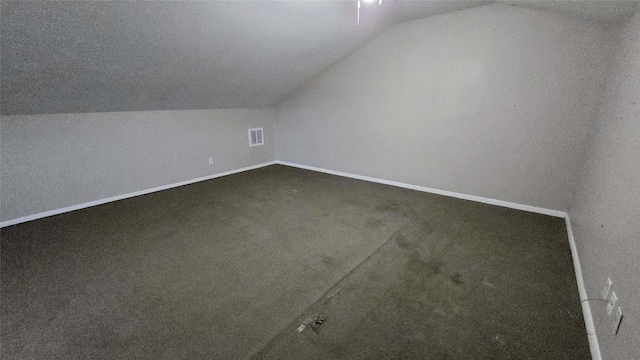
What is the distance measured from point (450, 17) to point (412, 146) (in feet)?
5.41

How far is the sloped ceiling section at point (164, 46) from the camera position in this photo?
1779 mm

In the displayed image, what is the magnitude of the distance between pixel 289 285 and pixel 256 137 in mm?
3746

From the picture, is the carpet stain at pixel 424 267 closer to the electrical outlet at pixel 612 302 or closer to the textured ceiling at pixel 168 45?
the electrical outlet at pixel 612 302

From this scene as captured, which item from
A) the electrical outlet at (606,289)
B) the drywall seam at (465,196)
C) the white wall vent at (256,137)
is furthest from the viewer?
the white wall vent at (256,137)

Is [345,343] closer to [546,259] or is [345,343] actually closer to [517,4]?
[546,259]

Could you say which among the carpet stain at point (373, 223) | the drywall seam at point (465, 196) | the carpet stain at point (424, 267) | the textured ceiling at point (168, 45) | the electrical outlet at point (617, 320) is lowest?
the carpet stain at point (424, 267)

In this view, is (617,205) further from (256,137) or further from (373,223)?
(256,137)

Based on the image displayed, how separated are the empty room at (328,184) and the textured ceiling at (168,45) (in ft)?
0.07

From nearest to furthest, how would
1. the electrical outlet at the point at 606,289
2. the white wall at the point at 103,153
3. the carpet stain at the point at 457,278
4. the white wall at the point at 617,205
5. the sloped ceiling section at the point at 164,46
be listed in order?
the white wall at the point at 617,205 < the electrical outlet at the point at 606,289 < the sloped ceiling section at the point at 164,46 < the carpet stain at the point at 457,278 < the white wall at the point at 103,153

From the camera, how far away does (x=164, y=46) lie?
2.33 m

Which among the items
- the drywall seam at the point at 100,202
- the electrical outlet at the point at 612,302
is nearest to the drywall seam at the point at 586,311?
the electrical outlet at the point at 612,302

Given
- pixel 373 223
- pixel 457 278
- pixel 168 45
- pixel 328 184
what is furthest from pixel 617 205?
pixel 168 45

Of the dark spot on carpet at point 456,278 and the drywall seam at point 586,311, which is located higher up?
the drywall seam at point 586,311

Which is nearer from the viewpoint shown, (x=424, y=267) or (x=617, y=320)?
(x=617, y=320)
